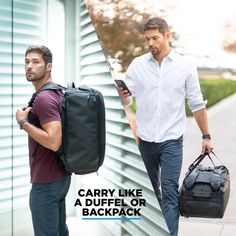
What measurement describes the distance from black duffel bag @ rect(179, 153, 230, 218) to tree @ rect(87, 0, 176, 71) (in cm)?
276

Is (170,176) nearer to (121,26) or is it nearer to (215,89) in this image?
(121,26)

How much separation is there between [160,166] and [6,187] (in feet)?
2.94

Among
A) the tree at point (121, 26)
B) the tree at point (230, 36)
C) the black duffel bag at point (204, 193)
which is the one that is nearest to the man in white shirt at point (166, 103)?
the black duffel bag at point (204, 193)

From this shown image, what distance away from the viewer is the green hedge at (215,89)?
11828 millimetres

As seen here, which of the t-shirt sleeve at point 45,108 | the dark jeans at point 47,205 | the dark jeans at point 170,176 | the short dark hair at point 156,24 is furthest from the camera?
the dark jeans at point 170,176

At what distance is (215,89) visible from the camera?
40.0 feet

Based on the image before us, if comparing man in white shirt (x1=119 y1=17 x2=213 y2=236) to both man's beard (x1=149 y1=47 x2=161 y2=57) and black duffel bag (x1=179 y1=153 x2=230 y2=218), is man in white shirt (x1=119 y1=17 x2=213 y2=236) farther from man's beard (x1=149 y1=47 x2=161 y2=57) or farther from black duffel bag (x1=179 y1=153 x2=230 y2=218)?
black duffel bag (x1=179 y1=153 x2=230 y2=218)

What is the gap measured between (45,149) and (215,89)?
10293 mm

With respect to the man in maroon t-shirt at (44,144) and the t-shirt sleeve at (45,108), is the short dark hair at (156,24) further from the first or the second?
the t-shirt sleeve at (45,108)


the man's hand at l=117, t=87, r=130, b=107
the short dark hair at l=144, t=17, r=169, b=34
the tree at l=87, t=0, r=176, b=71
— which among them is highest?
the tree at l=87, t=0, r=176, b=71

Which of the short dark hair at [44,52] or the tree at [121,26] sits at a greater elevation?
the tree at [121,26]

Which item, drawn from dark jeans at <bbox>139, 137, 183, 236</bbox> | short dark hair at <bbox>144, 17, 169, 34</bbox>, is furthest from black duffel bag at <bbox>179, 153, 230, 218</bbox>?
short dark hair at <bbox>144, 17, 169, 34</bbox>

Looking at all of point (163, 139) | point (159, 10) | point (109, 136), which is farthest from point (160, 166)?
point (159, 10)

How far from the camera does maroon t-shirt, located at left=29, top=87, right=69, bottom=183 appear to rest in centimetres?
216
